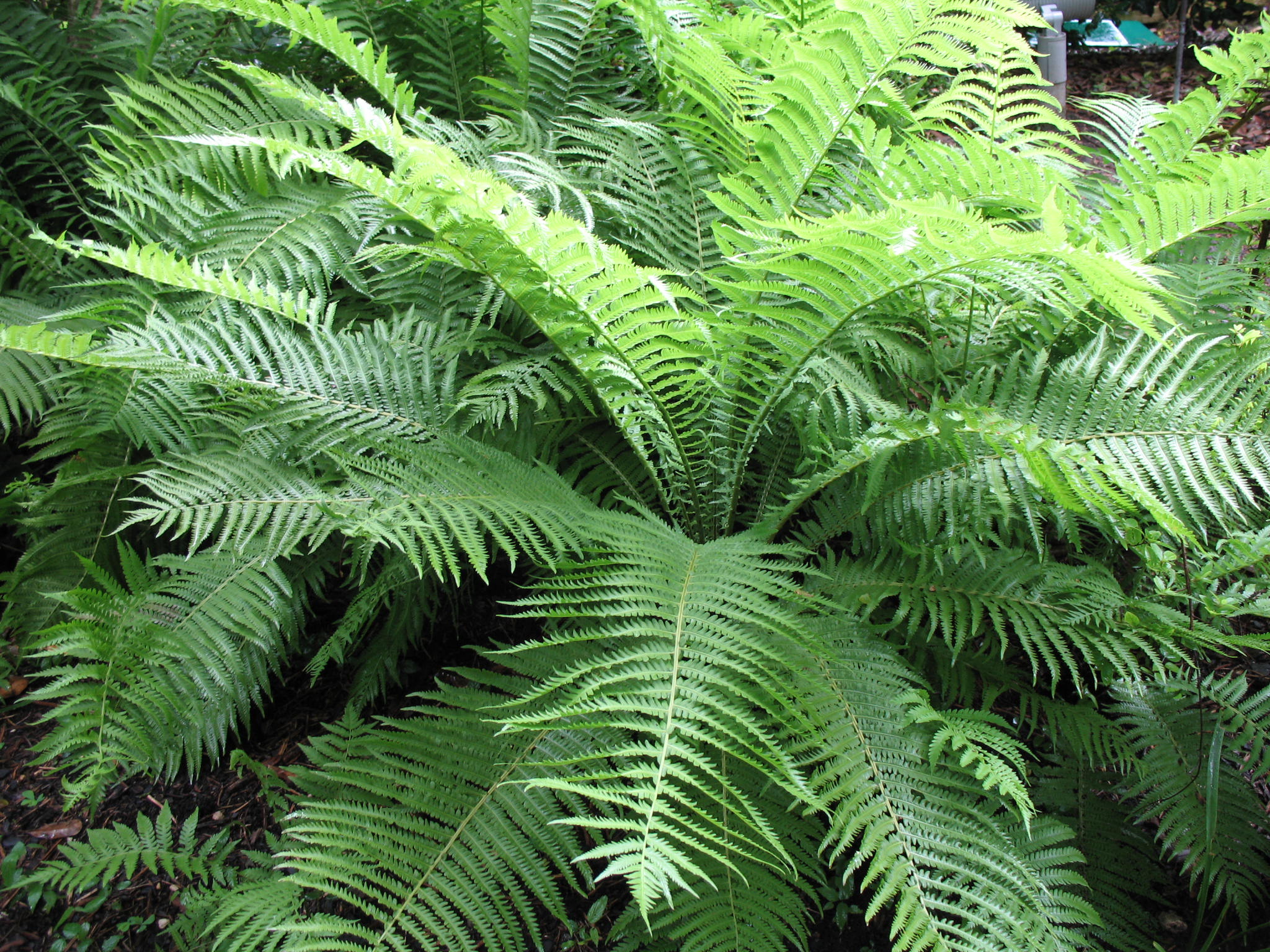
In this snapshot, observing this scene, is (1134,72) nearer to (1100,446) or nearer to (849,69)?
(849,69)

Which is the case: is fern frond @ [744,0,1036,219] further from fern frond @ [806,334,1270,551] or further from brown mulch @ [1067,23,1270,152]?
brown mulch @ [1067,23,1270,152]

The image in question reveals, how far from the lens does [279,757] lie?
1.67 m

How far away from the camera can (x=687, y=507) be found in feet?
6.00

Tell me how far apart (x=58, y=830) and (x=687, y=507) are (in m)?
1.42

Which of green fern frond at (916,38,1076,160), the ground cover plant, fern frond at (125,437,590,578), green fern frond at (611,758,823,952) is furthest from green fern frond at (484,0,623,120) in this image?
green fern frond at (611,758,823,952)

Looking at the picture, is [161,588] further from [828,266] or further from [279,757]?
[828,266]

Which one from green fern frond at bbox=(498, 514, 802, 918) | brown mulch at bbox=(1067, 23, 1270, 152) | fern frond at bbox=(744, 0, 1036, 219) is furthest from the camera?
brown mulch at bbox=(1067, 23, 1270, 152)

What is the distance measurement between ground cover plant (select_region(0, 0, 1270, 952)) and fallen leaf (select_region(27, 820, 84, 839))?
0.13 m

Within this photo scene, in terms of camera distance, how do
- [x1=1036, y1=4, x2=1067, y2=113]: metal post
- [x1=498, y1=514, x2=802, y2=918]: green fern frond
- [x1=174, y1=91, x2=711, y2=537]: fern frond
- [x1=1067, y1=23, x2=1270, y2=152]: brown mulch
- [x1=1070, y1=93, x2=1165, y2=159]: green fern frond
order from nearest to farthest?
[x1=498, y1=514, x2=802, y2=918]: green fern frond < [x1=174, y1=91, x2=711, y2=537]: fern frond < [x1=1070, y1=93, x2=1165, y2=159]: green fern frond < [x1=1036, y1=4, x2=1067, y2=113]: metal post < [x1=1067, y1=23, x2=1270, y2=152]: brown mulch

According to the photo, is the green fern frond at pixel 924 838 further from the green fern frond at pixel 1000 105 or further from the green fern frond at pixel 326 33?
the green fern frond at pixel 326 33

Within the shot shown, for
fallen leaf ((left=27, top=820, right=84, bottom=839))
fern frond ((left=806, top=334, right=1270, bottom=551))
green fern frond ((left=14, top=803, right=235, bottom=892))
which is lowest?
fallen leaf ((left=27, top=820, right=84, bottom=839))

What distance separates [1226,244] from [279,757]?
2.37m

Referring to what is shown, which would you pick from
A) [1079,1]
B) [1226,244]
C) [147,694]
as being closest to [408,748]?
[147,694]

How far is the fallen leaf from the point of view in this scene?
61.8 inches
